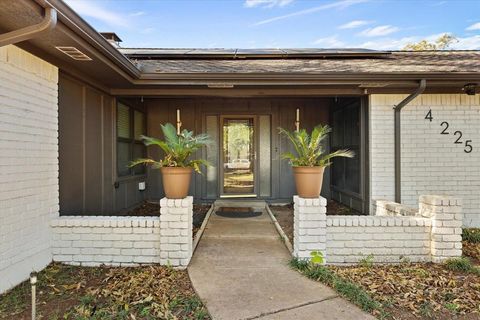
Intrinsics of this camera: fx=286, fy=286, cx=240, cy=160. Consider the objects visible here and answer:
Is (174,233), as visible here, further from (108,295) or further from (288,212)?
(288,212)

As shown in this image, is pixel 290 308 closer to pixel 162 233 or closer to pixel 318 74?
pixel 162 233

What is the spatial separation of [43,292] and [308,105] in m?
6.28

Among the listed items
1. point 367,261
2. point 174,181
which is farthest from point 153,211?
point 367,261

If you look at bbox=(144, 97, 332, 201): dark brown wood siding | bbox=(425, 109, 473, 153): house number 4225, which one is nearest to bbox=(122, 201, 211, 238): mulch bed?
bbox=(144, 97, 332, 201): dark brown wood siding

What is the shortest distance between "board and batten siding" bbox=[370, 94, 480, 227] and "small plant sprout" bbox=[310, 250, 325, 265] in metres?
2.15

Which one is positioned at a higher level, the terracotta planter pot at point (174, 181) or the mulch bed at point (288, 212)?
the terracotta planter pot at point (174, 181)

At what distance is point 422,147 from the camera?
16.6 ft

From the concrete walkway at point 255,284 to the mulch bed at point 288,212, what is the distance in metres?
0.64

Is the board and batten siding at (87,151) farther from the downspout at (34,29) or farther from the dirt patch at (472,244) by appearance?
the dirt patch at (472,244)

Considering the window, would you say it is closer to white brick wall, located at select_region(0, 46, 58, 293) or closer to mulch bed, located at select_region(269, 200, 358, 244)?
white brick wall, located at select_region(0, 46, 58, 293)

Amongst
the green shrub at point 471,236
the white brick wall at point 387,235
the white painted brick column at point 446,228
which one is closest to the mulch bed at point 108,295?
the white brick wall at point 387,235

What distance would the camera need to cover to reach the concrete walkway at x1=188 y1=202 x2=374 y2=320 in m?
2.49

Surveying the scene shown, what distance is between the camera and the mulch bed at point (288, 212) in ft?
16.6

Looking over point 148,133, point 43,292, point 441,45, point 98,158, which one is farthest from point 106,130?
point 441,45
